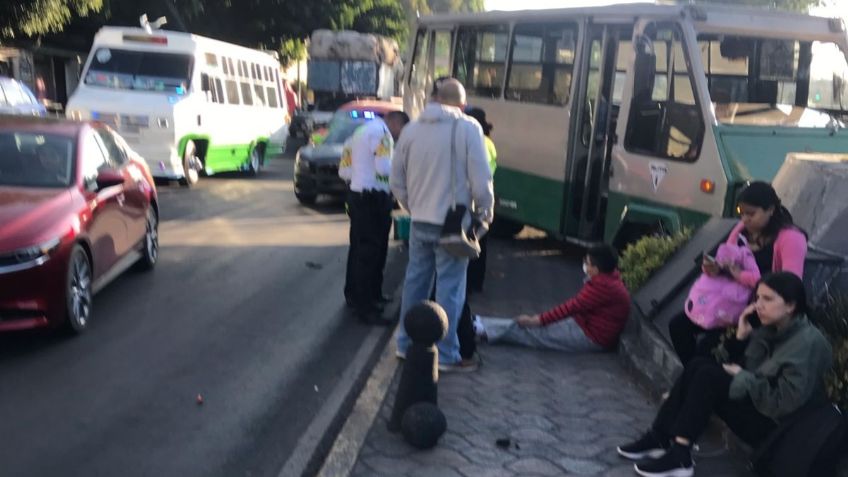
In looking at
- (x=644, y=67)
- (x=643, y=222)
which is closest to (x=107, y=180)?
(x=643, y=222)

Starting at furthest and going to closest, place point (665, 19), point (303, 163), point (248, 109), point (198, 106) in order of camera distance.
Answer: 1. point (248, 109)
2. point (198, 106)
3. point (303, 163)
4. point (665, 19)

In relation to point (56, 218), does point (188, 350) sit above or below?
below

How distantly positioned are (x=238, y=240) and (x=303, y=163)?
146 inches

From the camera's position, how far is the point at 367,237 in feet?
25.1

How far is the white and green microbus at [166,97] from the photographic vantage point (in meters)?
16.0

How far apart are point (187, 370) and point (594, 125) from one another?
548 cm

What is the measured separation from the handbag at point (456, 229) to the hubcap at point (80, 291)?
285 cm

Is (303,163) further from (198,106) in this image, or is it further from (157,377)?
(157,377)

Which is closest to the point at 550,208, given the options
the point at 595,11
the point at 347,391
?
the point at 595,11

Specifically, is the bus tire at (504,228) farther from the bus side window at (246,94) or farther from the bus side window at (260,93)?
the bus side window at (260,93)

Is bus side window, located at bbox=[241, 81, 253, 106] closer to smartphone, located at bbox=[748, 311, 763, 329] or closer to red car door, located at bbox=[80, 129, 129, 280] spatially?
red car door, located at bbox=[80, 129, 129, 280]

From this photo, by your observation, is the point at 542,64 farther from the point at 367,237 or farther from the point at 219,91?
the point at 219,91

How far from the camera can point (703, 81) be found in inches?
342

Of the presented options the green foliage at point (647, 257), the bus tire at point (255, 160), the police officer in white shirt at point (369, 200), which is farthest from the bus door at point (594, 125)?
the bus tire at point (255, 160)
